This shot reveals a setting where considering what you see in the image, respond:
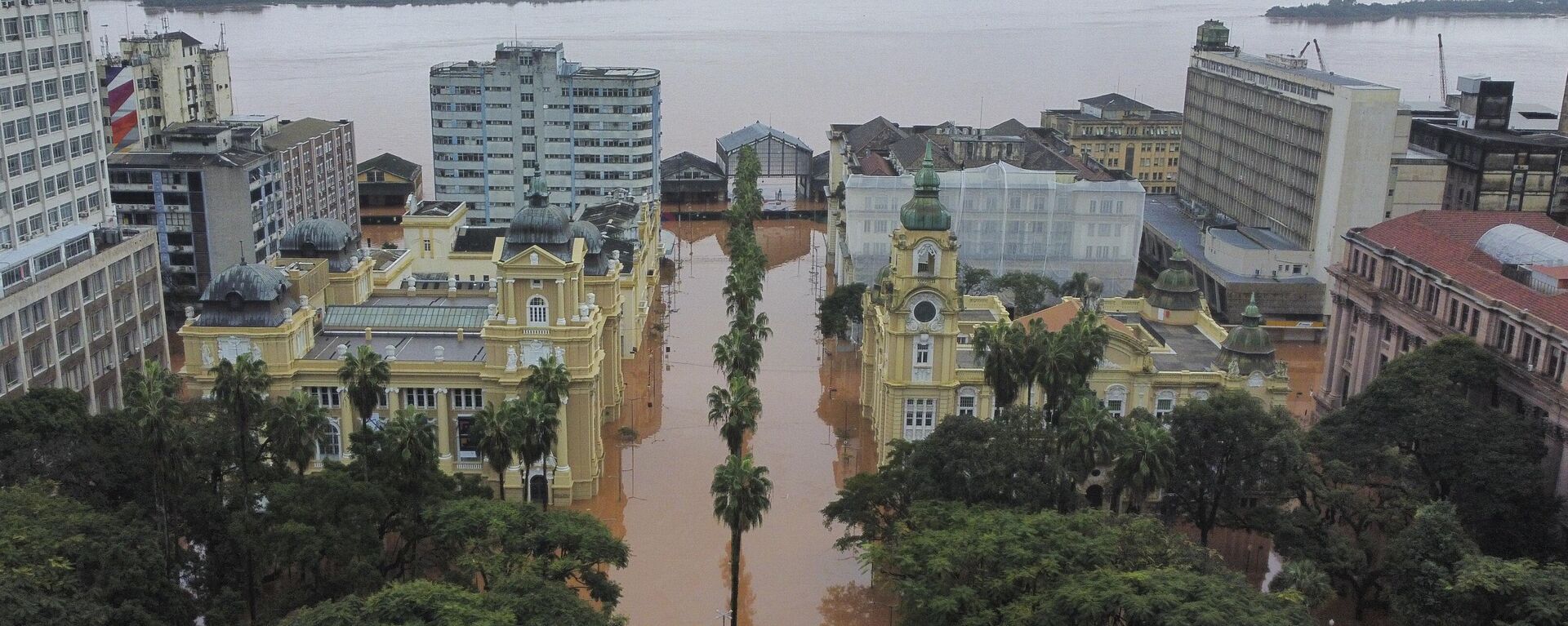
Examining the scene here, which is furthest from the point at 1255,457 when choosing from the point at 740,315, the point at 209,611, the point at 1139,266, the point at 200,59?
the point at 200,59

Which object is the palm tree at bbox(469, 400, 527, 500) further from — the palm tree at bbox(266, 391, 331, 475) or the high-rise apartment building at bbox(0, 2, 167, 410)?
the high-rise apartment building at bbox(0, 2, 167, 410)

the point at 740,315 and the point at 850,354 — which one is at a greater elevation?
the point at 740,315

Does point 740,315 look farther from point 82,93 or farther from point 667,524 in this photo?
point 82,93

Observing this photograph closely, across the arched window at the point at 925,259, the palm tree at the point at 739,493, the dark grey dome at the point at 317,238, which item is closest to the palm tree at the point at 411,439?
the palm tree at the point at 739,493

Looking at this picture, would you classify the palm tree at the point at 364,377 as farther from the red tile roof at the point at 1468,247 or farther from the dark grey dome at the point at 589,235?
the red tile roof at the point at 1468,247

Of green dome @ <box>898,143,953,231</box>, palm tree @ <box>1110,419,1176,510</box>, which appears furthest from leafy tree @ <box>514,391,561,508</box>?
palm tree @ <box>1110,419,1176,510</box>

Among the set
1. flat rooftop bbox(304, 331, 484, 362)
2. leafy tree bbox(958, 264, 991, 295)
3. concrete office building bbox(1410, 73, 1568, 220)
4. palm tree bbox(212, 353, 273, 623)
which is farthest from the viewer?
concrete office building bbox(1410, 73, 1568, 220)

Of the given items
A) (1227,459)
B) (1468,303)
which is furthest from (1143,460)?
(1468,303)
